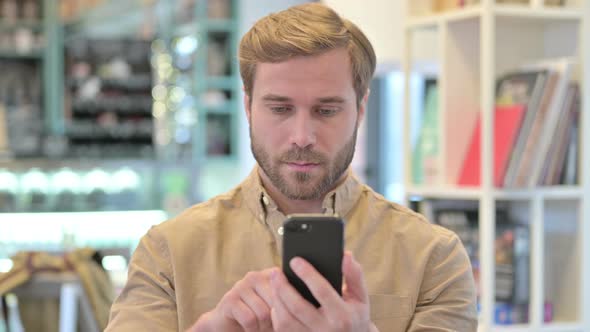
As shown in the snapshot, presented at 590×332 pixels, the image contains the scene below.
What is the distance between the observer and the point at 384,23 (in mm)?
3193

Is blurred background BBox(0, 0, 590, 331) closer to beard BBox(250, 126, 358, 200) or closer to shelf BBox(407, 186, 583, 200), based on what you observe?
shelf BBox(407, 186, 583, 200)

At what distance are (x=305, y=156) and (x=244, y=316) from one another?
29 centimetres

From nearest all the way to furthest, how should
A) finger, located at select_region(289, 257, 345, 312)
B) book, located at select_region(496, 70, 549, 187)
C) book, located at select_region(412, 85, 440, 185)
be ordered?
finger, located at select_region(289, 257, 345, 312) → book, located at select_region(496, 70, 549, 187) → book, located at select_region(412, 85, 440, 185)

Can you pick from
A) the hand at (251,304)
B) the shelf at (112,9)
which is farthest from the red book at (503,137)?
the shelf at (112,9)

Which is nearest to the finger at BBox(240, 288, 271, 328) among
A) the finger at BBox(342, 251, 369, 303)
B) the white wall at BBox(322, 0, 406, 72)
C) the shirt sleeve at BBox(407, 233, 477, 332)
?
the finger at BBox(342, 251, 369, 303)

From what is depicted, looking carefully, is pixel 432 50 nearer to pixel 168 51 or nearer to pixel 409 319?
pixel 409 319

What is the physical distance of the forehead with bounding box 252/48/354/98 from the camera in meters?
1.38

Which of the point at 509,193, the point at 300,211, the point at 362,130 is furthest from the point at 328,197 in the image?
the point at 362,130

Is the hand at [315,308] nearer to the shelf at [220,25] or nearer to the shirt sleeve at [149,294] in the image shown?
the shirt sleeve at [149,294]

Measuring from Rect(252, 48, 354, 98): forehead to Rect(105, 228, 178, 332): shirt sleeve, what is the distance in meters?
0.32

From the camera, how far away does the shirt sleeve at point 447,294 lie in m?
1.44

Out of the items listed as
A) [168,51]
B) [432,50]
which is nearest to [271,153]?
[432,50]

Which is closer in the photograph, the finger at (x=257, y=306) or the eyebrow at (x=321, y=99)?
the finger at (x=257, y=306)

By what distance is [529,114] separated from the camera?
2613mm
